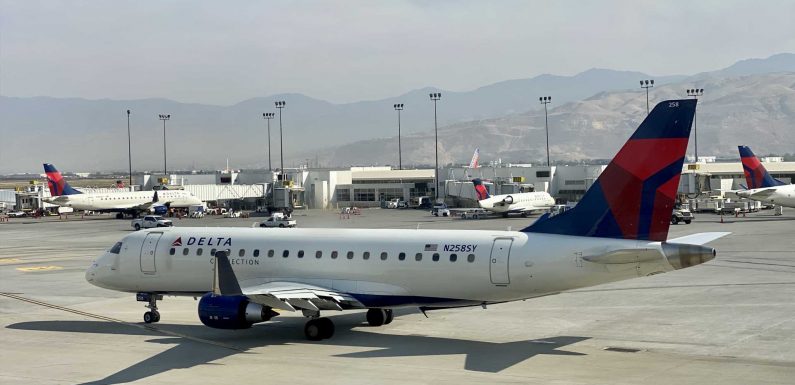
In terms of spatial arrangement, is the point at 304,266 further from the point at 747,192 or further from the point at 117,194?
the point at 117,194

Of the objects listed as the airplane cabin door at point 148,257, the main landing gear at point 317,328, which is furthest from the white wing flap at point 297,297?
the airplane cabin door at point 148,257

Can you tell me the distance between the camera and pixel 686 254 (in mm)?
27859

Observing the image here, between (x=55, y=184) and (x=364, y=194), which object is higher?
(x=55, y=184)

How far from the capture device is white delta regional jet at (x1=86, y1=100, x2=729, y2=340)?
2912 centimetres

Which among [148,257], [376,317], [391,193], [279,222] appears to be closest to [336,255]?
[376,317]

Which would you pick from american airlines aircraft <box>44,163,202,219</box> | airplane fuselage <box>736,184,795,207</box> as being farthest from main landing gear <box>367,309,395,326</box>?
american airlines aircraft <box>44,163,202,219</box>

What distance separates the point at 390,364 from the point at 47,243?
6310cm

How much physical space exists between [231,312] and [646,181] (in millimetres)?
14324

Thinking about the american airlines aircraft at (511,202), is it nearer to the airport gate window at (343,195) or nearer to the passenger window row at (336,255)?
the airport gate window at (343,195)

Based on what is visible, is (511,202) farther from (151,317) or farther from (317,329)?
(317,329)

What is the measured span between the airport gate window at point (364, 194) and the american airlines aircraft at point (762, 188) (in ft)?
230

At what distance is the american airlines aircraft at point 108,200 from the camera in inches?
4892

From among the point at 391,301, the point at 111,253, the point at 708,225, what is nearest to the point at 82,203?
the point at 708,225

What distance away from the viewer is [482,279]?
30.9m
